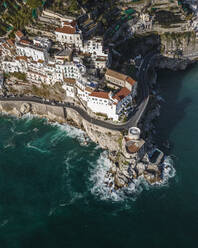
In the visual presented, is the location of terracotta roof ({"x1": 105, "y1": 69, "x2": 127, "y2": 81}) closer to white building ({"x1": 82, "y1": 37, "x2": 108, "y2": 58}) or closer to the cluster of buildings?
the cluster of buildings

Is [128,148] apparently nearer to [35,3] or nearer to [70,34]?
[70,34]

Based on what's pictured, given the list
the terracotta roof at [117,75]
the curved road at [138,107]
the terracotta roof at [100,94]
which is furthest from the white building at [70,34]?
the terracotta roof at [100,94]

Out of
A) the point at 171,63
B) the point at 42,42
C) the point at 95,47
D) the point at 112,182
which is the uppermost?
the point at 42,42

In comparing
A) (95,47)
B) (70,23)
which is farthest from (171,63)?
(70,23)

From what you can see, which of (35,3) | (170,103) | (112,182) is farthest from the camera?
(35,3)

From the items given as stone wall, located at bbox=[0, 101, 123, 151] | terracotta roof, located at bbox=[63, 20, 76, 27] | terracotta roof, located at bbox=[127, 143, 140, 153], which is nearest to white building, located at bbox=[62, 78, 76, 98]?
stone wall, located at bbox=[0, 101, 123, 151]

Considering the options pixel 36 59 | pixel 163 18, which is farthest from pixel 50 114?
pixel 163 18
